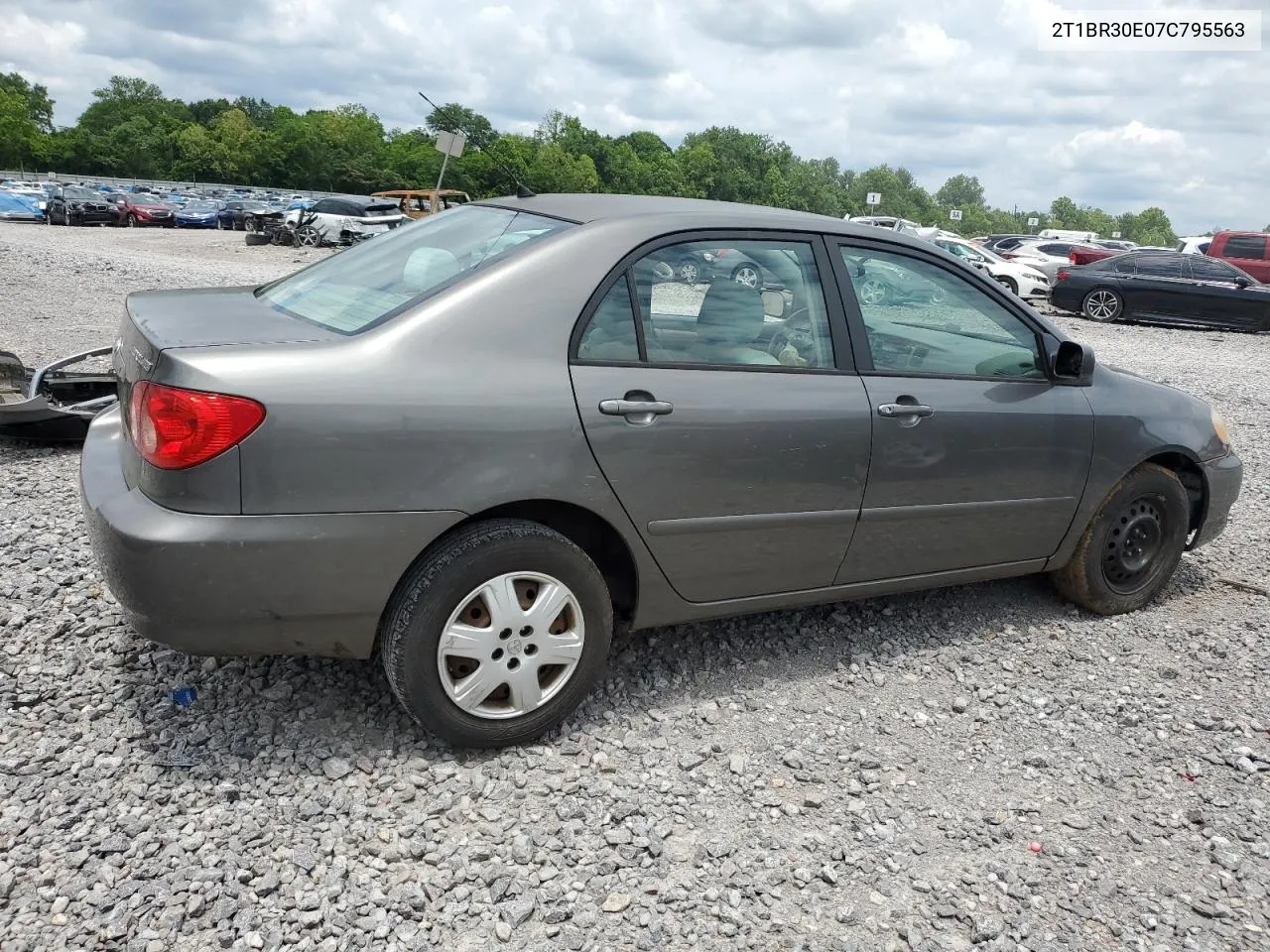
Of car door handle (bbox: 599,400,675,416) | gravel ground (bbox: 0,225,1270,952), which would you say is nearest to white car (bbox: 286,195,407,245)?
gravel ground (bbox: 0,225,1270,952)

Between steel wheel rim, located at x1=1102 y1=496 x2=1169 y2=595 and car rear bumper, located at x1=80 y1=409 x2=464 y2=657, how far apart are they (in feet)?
9.83

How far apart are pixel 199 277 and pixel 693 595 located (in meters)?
16.0

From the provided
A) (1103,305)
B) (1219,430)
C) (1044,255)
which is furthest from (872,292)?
(1044,255)

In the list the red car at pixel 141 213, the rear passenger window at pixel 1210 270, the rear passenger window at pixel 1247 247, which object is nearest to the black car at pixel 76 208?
the red car at pixel 141 213

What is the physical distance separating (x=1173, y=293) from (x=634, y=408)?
18.4m

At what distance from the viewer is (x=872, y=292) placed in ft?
12.0

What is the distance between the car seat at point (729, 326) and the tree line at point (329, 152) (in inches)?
2200

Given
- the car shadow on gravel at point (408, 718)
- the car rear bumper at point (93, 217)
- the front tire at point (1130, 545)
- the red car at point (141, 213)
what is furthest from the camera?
the red car at point (141, 213)

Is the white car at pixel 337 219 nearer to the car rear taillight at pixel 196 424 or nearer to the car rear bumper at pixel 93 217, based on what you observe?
the car rear bumper at pixel 93 217

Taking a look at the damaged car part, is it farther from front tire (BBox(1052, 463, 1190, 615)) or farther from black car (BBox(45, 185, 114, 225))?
black car (BBox(45, 185, 114, 225))

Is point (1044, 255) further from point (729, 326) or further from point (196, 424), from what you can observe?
point (196, 424)

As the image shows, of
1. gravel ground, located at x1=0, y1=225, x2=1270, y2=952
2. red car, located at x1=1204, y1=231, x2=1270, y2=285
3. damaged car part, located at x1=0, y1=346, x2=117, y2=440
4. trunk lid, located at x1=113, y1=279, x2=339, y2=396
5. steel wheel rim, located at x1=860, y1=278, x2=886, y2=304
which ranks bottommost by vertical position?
gravel ground, located at x1=0, y1=225, x2=1270, y2=952

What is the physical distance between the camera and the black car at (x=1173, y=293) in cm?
1805

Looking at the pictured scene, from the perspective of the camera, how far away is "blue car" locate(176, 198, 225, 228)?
39.8m
